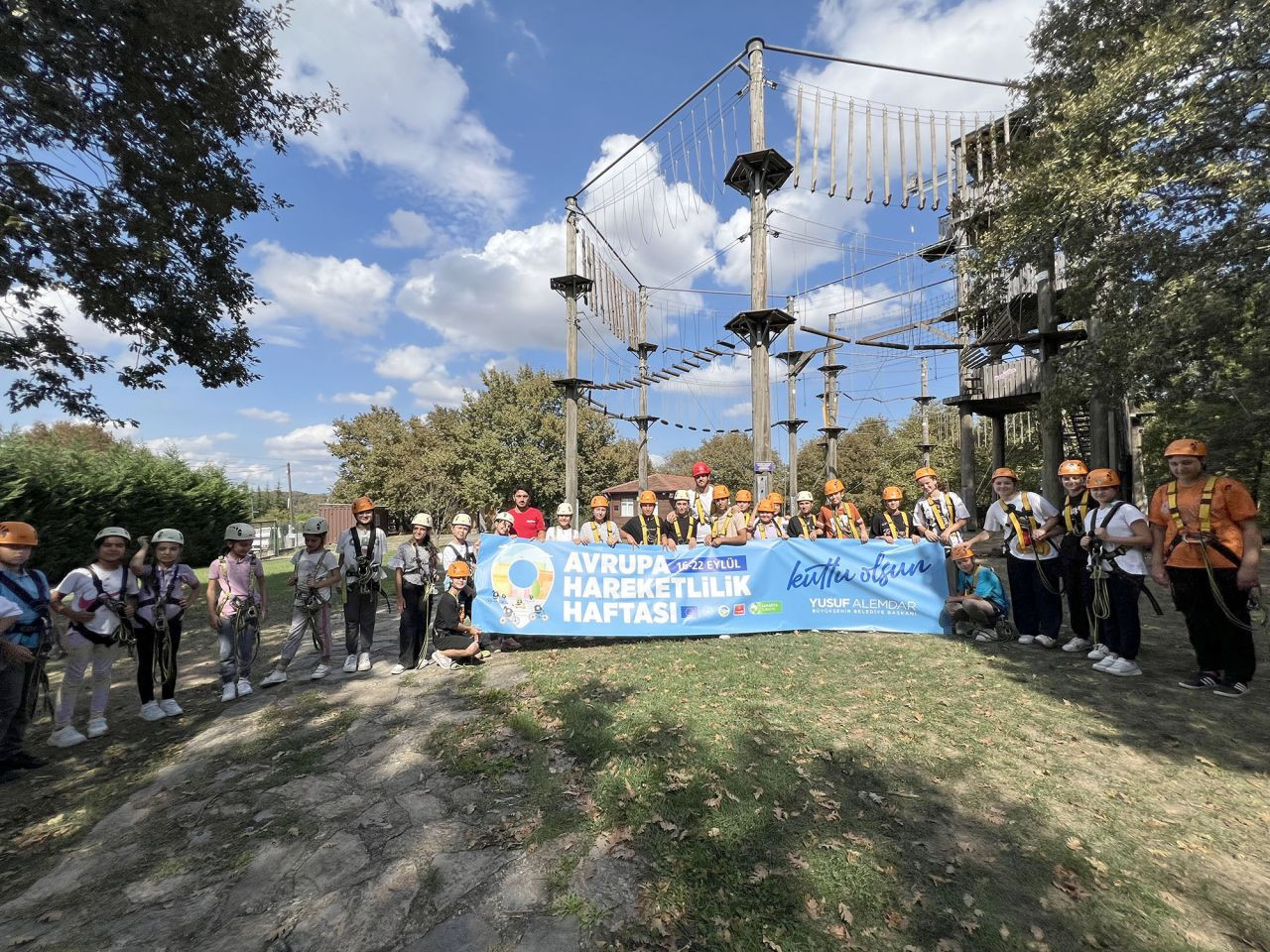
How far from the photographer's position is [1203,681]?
509 centimetres

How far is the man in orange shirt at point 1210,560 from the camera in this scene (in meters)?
4.81

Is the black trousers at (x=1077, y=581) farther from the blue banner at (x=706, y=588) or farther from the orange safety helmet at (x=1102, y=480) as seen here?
the blue banner at (x=706, y=588)

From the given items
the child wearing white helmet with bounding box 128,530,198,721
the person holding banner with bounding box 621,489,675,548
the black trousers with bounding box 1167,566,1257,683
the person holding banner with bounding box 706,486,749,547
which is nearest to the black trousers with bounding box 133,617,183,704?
→ the child wearing white helmet with bounding box 128,530,198,721

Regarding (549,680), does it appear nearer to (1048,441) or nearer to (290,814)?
(290,814)

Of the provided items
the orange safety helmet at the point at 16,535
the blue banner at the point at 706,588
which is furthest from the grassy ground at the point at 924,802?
the orange safety helmet at the point at 16,535

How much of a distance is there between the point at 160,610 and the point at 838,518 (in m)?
7.89

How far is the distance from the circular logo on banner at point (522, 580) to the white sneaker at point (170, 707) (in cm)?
322

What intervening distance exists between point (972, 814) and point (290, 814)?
4.24m

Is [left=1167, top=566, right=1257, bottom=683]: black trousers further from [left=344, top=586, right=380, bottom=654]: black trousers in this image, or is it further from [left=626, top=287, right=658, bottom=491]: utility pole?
[left=626, top=287, right=658, bottom=491]: utility pole

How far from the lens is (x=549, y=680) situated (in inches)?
232

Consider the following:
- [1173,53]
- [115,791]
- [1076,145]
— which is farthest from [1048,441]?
[115,791]

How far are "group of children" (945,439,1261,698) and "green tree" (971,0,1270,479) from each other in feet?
12.7

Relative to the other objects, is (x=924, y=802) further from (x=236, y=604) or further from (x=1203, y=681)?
(x=236, y=604)

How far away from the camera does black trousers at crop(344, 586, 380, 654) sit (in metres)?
6.61
